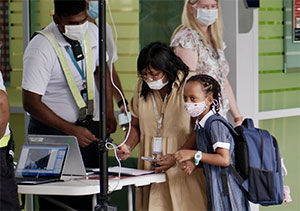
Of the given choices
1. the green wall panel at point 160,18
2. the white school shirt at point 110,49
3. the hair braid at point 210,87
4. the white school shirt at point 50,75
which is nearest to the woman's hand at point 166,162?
the hair braid at point 210,87

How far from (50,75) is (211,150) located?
122cm

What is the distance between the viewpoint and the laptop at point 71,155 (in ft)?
14.2

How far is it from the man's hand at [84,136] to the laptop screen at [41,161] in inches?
14.6

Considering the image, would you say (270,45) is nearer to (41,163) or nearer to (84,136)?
(84,136)

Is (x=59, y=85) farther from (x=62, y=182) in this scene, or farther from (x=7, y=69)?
(x=7, y=69)

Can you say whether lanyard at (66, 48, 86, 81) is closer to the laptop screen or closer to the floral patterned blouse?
the floral patterned blouse

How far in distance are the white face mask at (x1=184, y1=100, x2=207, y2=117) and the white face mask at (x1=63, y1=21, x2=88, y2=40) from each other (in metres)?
0.98

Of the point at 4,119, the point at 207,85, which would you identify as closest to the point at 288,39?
the point at 207,85

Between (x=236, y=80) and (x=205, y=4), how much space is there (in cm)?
76

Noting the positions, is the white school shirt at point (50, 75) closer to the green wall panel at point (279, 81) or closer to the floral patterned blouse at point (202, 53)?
the floral patterned blouse at point (202, 53)

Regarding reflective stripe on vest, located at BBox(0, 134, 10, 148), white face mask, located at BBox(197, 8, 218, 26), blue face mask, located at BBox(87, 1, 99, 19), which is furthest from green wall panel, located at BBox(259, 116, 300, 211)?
reflective stripe on vest, located at BBox(0, 134, 10, 148)

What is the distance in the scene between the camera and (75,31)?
189 inches

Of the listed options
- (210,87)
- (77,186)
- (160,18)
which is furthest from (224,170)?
(160,18)

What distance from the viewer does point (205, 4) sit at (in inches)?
203
